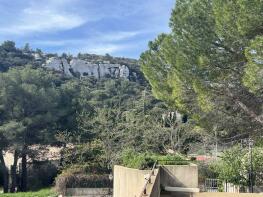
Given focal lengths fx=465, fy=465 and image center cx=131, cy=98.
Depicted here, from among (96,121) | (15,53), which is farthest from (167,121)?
(15,53)

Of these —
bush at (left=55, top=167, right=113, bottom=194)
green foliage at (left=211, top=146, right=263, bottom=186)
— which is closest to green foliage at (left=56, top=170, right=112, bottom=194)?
bush at (left=55, top=167, right=113, bottom=194)

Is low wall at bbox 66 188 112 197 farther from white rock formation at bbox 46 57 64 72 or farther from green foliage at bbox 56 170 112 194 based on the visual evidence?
white rock formation at bbox 46 57 64 72

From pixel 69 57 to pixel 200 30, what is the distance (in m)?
64.8

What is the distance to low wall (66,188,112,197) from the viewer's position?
82.8 ft

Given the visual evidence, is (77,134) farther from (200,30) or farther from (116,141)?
(200,30)

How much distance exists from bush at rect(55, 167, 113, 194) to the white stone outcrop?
145 ft

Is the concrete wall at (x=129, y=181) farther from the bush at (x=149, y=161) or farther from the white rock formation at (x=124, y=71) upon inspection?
the white rock formation at (x=124, y=71)

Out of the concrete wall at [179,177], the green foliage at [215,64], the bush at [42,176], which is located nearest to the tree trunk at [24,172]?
the bush at [42,176]

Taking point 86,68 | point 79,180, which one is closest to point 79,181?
point 79,180

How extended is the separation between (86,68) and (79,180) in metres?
51.2

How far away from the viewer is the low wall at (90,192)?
25.2 meters

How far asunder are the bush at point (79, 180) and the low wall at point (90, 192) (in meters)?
0.21

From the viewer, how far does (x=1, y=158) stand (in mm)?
34938

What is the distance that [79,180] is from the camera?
25422 millimetres
